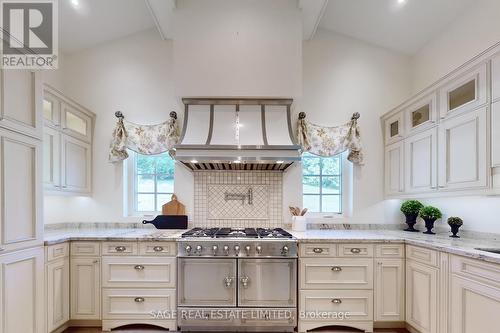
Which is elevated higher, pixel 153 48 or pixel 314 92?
pixel 153 48

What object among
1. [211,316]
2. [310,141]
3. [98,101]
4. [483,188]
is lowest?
[211,316]

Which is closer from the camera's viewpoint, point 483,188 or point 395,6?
point 483,188

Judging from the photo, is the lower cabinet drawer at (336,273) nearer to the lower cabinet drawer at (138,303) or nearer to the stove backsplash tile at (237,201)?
the stove backsplash tile at (237,201)

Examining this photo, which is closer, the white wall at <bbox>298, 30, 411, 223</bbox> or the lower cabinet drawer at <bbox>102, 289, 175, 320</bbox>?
the lower cabinet drawer at <bbox>102, 289, 175, 320</bbox>

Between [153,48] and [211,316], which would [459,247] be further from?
[153,48]

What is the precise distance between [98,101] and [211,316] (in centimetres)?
278

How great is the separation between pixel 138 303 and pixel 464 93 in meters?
3.35

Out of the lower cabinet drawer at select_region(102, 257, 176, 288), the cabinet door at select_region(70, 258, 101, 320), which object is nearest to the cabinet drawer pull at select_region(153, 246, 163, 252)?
the lower cabinet drawer at select_region(102, 257, 176, 288)

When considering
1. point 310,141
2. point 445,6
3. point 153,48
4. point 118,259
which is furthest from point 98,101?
point 445,6

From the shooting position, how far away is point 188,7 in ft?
9.94

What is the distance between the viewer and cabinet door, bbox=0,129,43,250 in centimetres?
193

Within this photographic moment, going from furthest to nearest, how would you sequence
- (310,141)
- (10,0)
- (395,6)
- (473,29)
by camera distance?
(310,141) → (395,6) → (473,29) → (10,0)

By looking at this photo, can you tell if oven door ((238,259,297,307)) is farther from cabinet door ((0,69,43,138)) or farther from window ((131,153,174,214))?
cabinet door ((0,69,43,138))

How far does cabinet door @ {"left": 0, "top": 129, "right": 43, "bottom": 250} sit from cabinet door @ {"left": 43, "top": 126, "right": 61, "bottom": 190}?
1.54ft
